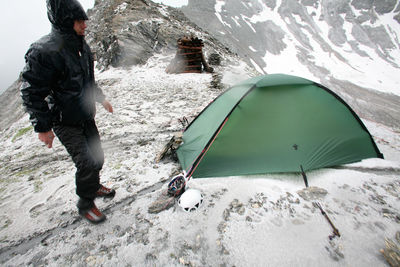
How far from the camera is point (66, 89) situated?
1.94 metres

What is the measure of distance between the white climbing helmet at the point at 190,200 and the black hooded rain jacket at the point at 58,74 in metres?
1.58

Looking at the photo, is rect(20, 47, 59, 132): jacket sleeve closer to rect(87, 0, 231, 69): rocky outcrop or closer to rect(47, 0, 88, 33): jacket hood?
rect(47, 0, 88, 33): jacket hood

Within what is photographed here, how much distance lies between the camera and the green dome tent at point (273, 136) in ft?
10.1

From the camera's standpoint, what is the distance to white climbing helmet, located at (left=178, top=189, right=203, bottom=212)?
7.98 ft

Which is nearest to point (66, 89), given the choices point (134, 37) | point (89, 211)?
point (89, 211)

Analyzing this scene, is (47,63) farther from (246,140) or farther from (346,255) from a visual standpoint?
(346,255)

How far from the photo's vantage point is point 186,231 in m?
2.18

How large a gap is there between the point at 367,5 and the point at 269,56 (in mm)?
65316

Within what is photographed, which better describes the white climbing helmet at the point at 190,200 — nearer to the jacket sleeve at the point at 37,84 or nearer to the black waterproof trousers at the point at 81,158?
the black waterproof trousers at the point at 81,158

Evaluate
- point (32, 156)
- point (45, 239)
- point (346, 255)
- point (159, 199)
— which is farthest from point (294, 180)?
point (32, 156)

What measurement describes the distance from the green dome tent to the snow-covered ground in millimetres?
210

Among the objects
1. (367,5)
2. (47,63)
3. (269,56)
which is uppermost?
(367,5)

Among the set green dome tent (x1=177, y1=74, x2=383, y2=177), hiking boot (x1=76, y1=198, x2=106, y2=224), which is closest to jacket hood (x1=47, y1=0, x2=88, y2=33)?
hiking boot (x1=76, y1=198, x2=106, y2=224)

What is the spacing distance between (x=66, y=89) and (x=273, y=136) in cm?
294
